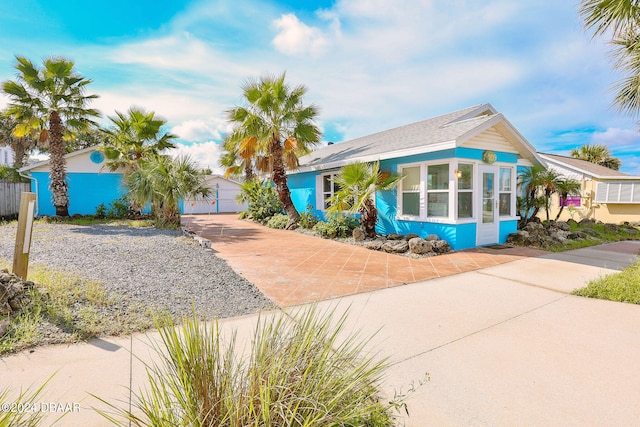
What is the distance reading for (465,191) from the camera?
8.91 meters

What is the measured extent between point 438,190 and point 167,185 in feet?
32.9

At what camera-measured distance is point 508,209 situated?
33.2ft

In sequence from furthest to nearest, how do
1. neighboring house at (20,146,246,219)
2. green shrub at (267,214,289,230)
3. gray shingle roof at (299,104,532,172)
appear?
neighboring house at (20,146,246,219) → green shrub at (267,214,289,230) → gray shingle roof at (299,104,532,172)

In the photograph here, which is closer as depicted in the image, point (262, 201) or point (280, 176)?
point (280, 176)

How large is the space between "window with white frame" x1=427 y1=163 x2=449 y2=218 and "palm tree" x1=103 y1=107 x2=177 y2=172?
1215 centimetres

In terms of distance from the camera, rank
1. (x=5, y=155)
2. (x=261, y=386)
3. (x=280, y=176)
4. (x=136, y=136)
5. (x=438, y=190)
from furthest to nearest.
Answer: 1. (x=5, y=155)
2. (x=136, y=136)
3. (x=280, y=176)
4. (x=438, y=190)
5. (x=261, y=386)

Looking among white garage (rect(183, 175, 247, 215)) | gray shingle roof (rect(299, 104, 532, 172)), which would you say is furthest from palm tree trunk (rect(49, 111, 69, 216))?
gray shingle roof (rect(299, 104, 532, 172))

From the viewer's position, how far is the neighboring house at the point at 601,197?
52.5 feet

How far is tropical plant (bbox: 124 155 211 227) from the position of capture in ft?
38.6

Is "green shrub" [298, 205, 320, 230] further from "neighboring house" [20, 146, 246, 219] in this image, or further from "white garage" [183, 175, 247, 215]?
"white garage" [183, 175, 247, 215]

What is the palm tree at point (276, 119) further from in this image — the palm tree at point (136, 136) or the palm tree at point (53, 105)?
the palm tree at point (53, 105)

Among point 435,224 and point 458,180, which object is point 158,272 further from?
point 458,180

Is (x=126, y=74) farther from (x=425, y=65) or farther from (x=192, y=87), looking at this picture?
(x=425, y=65)

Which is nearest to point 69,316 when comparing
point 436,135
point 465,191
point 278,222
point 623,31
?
point 465,191
